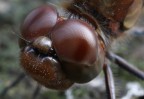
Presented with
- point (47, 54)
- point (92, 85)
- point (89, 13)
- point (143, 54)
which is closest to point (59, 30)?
point (47, 54)

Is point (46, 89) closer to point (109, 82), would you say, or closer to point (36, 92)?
point (36, 92)

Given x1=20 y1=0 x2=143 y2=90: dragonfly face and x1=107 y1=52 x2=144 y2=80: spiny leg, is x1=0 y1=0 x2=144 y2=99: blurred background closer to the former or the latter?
x1=107 y1=52 x2=144 y2=80: spiny leg

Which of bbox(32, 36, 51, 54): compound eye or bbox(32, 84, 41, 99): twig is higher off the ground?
bbox(32, 36, 51, 54): compound eye

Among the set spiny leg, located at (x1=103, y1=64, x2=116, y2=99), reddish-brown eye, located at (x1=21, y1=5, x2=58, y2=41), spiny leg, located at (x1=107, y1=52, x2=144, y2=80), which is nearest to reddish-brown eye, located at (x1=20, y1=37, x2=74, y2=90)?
reddish-brown eye, located at (x1=21, y1=5, x2=58, y2=41)

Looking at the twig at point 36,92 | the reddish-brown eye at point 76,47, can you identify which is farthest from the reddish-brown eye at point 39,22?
the twig at point 36,92

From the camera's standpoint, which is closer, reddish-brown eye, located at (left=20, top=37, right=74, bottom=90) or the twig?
reddish-brown eye, located at (left=20, top=37, right=74, bottom=90)

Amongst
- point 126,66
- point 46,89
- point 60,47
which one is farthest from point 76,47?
point 46,89

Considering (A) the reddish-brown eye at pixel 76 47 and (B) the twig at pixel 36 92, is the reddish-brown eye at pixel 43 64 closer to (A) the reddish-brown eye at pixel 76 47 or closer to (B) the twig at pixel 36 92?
(A) the reddish-brown eye at pixel 76 47
